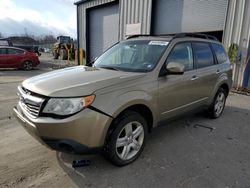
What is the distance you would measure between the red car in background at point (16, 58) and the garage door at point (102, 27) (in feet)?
13.4

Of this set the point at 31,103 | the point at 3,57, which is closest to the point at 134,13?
the point at 3,57

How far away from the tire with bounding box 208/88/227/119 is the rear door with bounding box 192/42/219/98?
1.42 ft

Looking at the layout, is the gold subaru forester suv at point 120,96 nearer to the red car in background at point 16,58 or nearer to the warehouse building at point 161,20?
the warehouse building at point 161,20

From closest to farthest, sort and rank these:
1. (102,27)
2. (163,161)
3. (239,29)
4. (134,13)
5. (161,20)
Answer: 1. (163,161)
2. (239,29)
3. (161,20)
4. (134,13)
5. (102,27)

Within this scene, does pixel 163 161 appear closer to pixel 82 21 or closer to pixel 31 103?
pixel 31 103

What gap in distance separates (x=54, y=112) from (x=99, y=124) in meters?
0.51

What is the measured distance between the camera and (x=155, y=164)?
3.07 metres

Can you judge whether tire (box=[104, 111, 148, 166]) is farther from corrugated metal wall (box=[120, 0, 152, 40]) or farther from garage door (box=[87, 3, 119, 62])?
garage door (box=[87, 3, 119, 62])

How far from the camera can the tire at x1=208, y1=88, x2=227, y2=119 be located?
4.90 m

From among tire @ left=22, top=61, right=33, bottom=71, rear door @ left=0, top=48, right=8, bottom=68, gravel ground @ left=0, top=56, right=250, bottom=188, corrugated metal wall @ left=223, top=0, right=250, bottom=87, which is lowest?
gravel ground @ left=0, top=56, right=250, bottom=188

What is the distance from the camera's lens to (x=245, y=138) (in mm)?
4051

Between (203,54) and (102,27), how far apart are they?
11.4m

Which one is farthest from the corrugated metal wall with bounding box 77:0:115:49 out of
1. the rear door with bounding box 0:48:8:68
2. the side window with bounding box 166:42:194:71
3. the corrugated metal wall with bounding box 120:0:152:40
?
the side window with bounding box 166:42:194:71

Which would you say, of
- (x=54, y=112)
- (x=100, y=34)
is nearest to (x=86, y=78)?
(x=54, y=112)
